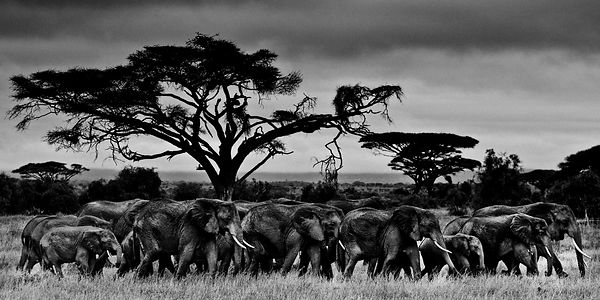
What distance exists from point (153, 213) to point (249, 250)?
2.38 m

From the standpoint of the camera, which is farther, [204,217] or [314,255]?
[314,255]

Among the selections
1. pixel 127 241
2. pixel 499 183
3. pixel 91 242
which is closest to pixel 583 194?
pixel 499 183

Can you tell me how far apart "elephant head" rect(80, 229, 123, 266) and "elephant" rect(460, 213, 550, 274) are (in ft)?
22.9

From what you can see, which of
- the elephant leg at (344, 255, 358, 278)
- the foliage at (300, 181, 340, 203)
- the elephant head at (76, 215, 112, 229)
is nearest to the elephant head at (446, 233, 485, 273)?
the elephant leg at (344, 255, 358, 278)

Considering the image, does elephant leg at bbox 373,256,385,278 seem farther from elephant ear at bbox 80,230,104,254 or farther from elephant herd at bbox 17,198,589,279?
elephant ear at bbox 80,230,104,254

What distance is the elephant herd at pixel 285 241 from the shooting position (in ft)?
47.4

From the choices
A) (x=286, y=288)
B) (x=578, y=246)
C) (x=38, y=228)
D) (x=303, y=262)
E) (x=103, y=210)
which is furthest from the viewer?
(x=103, y=210)

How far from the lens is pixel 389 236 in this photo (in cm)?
1519

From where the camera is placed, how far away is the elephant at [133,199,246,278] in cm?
1427

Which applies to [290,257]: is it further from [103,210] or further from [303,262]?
[103,210]

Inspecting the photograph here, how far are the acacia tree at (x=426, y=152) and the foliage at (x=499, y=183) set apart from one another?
603 cm

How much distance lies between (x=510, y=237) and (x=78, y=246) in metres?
8.31

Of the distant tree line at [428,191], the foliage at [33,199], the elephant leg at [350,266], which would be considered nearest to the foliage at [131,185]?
the distant tree line at [428,191]

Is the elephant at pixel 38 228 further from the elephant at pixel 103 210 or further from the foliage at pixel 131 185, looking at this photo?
the foliage at pixel 131 185
